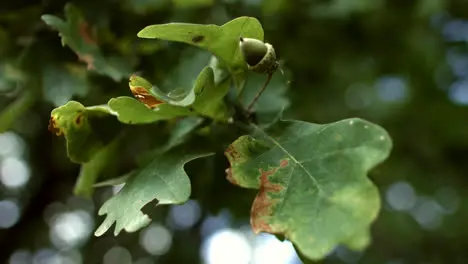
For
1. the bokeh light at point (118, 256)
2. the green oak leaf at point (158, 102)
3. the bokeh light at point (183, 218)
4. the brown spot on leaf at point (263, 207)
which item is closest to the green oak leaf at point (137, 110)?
the green oak leaf at point (158, 102)

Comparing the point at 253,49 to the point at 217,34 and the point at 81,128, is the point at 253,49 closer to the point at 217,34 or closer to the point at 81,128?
the point at 217,34

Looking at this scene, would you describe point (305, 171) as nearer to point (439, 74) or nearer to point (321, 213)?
point (321, 213)

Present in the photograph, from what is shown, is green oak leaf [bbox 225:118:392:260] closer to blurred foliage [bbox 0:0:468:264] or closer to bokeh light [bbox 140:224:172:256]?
blurred foliage [bbox 0:0:468:264]

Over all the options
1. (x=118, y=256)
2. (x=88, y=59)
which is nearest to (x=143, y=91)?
(x=88, y=59)

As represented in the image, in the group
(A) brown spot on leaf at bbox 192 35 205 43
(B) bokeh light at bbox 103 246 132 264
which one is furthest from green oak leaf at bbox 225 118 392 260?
(B) bokeh light at bbox 103 246 132 264

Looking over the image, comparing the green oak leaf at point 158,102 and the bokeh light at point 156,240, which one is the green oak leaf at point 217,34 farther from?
the bokeh light at point 156,240

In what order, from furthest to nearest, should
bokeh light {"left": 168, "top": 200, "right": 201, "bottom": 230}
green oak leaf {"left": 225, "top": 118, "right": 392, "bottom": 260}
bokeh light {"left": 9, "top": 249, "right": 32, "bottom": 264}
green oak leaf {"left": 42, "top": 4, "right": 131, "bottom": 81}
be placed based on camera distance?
bokeh light {"left": 168, "top": 200, "right": 201, "bottom": 230}
bokeh light {"left": 9, "top": 249, "right": 32, "bottom": 264}
green oak leaf {"left": 42, "top": 4, "right": 131, "bottom": 81}
green oak leaf {"left": 225, "top": 118, "right": 392, "bottom": 260}

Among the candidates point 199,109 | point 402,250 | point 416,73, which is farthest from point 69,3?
point 402,250
